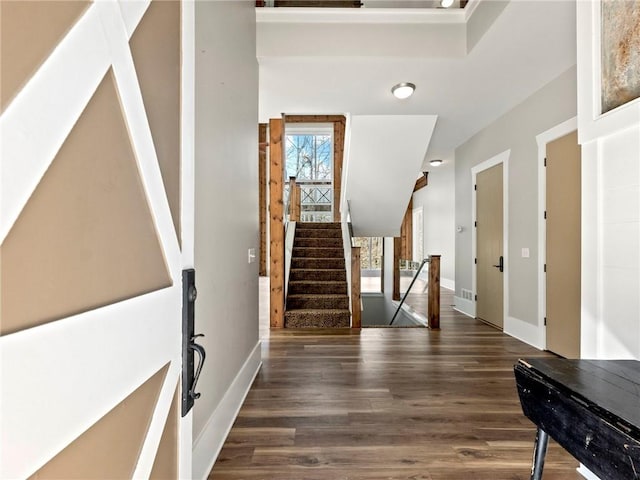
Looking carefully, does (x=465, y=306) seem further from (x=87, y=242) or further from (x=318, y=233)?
(x=87, y=242)

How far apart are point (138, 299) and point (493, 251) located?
15.8 feet

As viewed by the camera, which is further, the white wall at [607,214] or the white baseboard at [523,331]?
the white baseboard at [523,331]

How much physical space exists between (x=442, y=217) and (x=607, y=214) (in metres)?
7.18

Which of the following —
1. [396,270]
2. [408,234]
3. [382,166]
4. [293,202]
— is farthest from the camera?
[408,234]

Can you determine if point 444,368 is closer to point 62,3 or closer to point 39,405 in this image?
point 39,405

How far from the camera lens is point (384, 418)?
212 cm

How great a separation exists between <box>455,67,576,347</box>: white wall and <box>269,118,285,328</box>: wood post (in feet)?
9.99

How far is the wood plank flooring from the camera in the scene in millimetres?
1669

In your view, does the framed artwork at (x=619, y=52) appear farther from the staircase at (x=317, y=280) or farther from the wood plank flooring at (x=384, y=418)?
the staircase at (x=317, y=280)

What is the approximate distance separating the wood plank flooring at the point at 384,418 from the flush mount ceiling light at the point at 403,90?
2906 millimetres

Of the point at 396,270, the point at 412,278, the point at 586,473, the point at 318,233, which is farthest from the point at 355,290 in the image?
the point at 412,278

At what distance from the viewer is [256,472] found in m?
1.62

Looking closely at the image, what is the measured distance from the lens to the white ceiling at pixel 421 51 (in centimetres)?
263

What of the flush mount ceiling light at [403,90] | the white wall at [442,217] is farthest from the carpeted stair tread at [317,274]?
the white wall at [442,217]
